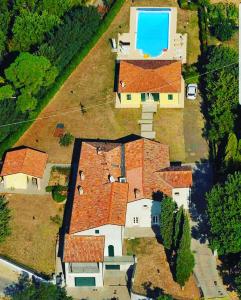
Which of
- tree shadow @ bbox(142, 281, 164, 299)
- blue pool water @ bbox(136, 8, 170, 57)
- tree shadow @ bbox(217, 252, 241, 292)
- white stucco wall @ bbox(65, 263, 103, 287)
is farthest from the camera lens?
blue pool water @ bbox(136, 8, 170, 57)

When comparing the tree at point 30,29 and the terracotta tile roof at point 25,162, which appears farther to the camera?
the tree at point 30,29

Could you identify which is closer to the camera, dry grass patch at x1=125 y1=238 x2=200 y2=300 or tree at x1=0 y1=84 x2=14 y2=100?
dry grass patch at x1=125 y1=238 x2=200 y2=300

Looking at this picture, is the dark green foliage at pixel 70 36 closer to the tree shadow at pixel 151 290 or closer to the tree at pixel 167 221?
the tree at pixel 167 221

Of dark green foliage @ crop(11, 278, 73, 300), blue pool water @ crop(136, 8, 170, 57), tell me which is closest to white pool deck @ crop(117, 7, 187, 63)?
blue pool water @ crop(136, 8, 170, 57)

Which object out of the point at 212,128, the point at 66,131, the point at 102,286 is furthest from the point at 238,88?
the point at 102,286

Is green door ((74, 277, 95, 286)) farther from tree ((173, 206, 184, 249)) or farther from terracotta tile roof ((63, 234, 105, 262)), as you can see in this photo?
tree ((173, 206, 184, 249))

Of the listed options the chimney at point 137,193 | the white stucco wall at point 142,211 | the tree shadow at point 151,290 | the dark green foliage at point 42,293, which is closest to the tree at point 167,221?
the white stucco wall at point 142,211

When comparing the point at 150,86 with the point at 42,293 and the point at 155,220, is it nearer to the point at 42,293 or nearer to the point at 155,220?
the point at 155,220

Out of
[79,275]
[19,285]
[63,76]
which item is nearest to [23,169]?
[19,285]
